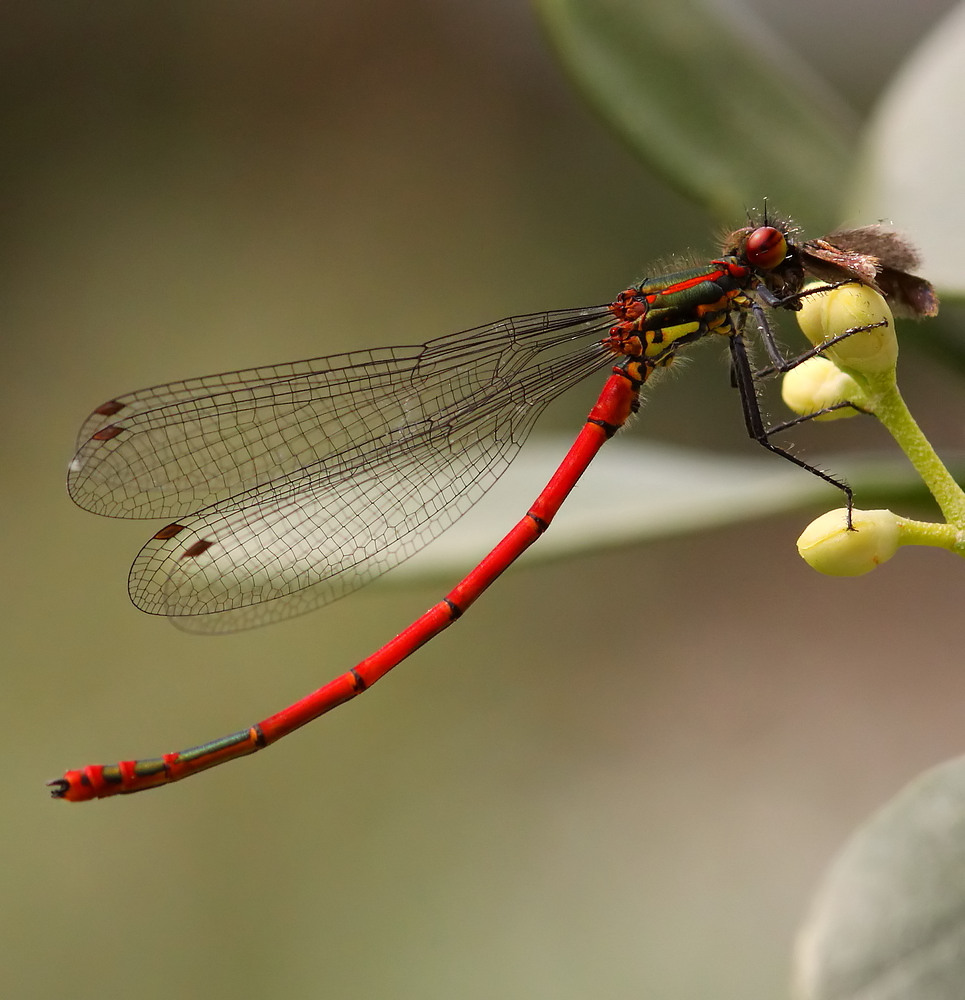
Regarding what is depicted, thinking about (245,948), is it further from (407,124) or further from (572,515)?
(407,124)

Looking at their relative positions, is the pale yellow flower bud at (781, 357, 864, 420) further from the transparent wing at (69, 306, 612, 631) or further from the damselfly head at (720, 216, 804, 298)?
the transparent wing at (69, 306, 612, 631)

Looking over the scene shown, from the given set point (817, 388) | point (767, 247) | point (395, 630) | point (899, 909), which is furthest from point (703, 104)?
point (395, 630)

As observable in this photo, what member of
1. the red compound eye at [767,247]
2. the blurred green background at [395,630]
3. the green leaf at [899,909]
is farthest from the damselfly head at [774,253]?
the blurred green background at [395,630]

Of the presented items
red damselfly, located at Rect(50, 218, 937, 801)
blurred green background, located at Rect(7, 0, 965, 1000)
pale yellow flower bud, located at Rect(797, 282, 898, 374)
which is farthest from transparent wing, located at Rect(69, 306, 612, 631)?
blurred green background, located at Rect(7, 0, 965, 1000)

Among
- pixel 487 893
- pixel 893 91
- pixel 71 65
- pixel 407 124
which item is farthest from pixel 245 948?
pixel 71 65

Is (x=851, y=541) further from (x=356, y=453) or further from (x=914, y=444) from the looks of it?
(x=356, y=453)
